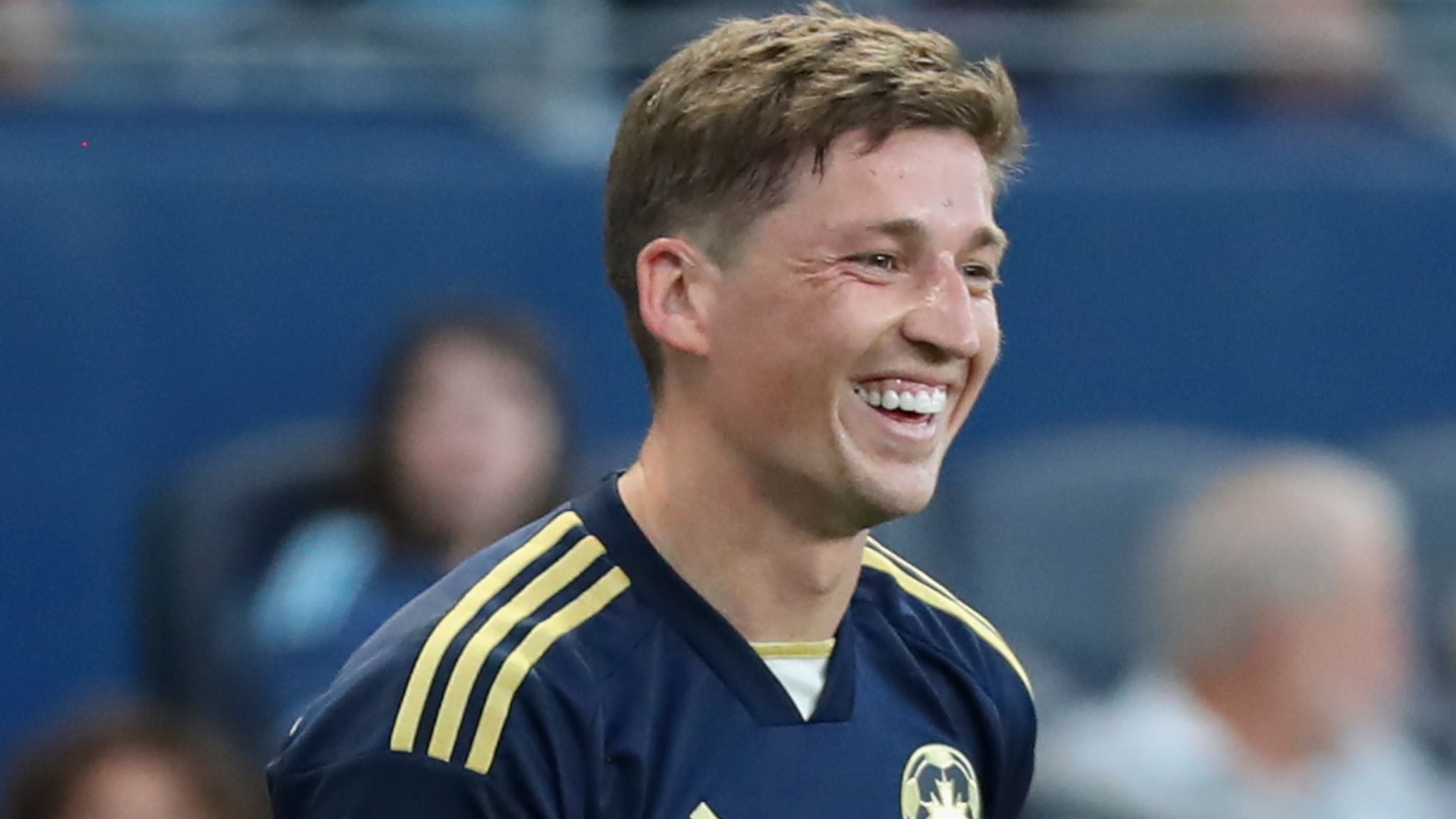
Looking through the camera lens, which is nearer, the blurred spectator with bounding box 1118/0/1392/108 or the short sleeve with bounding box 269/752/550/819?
the short sleeve with bounding box 269/752/550/819

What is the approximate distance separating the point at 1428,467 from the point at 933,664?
3.53 metres

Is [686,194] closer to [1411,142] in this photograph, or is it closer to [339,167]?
[339,167]

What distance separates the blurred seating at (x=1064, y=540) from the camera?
17.7ft

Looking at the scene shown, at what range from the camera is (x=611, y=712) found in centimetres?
227

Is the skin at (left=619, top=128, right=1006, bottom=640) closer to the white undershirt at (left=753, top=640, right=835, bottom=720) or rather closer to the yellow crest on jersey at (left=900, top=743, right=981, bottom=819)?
the white undershirt at (left=753, top=640, right=835, bottom=720)

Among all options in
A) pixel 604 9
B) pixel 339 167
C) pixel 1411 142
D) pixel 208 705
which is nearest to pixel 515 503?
pixel 208 705

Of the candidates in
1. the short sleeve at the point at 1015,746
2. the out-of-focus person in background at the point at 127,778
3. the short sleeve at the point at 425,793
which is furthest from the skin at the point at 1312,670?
the short sleeve at the point at 425,793

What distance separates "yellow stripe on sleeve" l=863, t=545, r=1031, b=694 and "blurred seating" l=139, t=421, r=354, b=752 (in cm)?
245

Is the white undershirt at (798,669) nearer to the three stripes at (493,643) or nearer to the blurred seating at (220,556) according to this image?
the three stripes at (493,643)

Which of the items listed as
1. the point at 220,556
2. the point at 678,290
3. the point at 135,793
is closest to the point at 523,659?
the point at 678,290

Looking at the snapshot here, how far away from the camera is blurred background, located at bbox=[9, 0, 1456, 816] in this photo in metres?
5.12

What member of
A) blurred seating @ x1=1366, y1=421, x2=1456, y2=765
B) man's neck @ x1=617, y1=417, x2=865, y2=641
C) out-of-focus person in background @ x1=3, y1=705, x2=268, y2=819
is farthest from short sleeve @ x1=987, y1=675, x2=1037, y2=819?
blurred seating @ x1=1366, y1=421, x2=1456, y2=765

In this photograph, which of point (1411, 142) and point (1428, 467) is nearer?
point (1428, 467)

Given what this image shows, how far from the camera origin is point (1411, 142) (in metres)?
6.38
